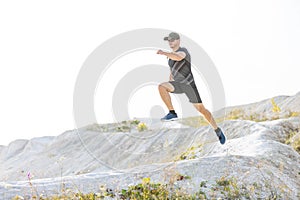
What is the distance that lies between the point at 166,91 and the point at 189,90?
53 cm

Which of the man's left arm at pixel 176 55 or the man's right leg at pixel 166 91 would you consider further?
the man's right leg at pixel 166 91

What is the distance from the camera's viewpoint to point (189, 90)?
Answer: 8562 mm

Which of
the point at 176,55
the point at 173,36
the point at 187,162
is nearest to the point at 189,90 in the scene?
the point at 176,55

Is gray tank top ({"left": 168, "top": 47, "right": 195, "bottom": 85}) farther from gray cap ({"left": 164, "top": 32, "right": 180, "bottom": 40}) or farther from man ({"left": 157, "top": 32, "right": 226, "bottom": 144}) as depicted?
gray cap ({"left": 164, "top": 32, "right": 180, "bottom": 40})

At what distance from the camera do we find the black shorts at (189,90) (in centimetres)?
837

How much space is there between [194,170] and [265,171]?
56.0 inches

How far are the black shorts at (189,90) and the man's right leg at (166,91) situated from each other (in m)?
0.10

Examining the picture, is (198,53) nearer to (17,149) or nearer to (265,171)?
(265,171)

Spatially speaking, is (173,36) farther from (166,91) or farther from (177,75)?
(166,91)

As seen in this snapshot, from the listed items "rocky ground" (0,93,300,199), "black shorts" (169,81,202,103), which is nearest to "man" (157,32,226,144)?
"black shorts" (169,81,202,103)

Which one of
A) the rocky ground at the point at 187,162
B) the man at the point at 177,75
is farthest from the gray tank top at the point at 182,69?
the rocky ground at the point at 187,162

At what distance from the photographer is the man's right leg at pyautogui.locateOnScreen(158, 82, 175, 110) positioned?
830 cm

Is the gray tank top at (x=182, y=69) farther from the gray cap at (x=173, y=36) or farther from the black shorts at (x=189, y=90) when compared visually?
the gray cap at (x=173, y=36)

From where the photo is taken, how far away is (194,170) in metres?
7.75
